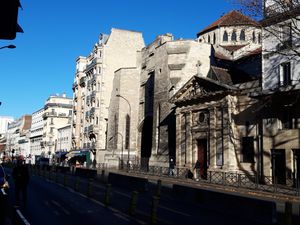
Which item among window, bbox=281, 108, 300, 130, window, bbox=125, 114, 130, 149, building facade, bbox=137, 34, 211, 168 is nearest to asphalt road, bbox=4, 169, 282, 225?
window, bbox=281, 108, 300, 130

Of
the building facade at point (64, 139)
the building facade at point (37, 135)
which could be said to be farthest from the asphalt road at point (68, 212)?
the building facade at point (37, 135)

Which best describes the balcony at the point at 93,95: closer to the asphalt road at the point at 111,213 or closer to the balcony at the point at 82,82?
the balcony at the point at 82,82

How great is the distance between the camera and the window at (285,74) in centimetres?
3012

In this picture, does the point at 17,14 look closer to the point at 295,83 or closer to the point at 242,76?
the point at 295,83

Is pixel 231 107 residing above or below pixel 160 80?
below

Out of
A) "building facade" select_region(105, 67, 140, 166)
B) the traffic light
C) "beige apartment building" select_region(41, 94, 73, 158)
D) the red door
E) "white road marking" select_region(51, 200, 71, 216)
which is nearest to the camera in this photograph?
the traffic light

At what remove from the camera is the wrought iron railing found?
26.5 m

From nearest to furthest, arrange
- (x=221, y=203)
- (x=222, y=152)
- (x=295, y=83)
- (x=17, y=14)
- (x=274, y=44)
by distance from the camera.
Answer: (x=17, y=14), (x=221, y=203), (x=295, y=83), (x=274, y=44), (x=222, y=152)

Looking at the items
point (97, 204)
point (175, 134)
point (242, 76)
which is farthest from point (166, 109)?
point (97, 204)

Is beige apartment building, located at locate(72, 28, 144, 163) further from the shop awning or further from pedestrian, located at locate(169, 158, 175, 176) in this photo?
pedestrian, located at locate(169, 158, 175, 176)

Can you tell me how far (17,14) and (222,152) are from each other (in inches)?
1302

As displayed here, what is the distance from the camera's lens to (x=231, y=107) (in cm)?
3653

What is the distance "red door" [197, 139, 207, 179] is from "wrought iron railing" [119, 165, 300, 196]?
1.46 ft

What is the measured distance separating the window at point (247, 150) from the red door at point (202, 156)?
5.36m
